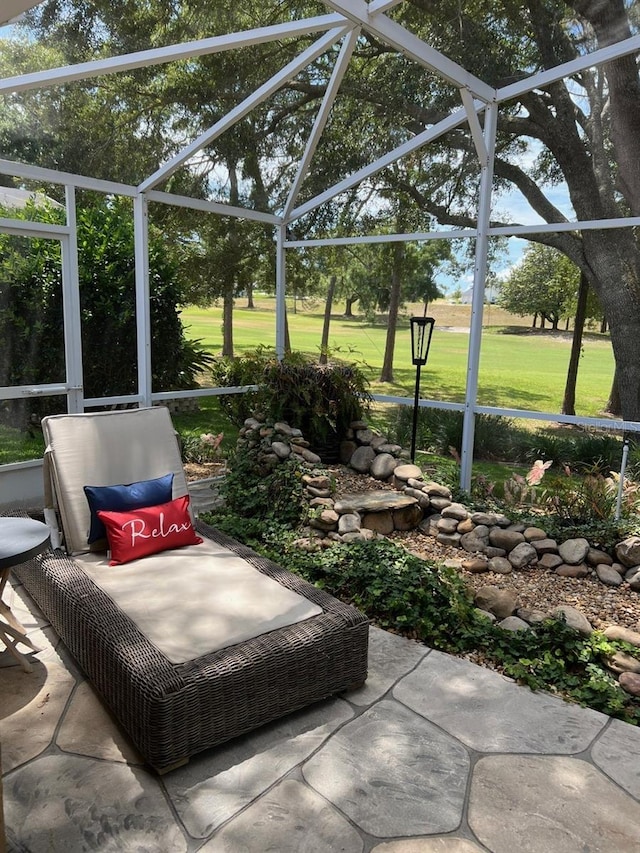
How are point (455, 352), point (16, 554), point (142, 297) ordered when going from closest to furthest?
point (16, 554)
point (142, 297)
point (455, 352)

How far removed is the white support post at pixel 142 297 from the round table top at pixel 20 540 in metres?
2.52

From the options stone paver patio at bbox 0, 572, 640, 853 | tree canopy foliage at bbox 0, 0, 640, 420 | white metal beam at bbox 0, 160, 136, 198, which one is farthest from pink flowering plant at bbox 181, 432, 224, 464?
stone paver patio at bbox 0, 572, 640, 853

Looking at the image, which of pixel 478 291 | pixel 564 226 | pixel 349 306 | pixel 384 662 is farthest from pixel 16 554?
pixel 349 306

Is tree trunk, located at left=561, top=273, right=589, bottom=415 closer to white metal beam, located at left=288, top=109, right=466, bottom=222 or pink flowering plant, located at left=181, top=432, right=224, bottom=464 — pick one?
white metal beam, located at left=288, top=109, right=466, bottom=222

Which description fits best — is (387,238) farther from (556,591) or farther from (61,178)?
(556,591)

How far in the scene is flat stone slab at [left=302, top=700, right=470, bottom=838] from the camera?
6.59 feet

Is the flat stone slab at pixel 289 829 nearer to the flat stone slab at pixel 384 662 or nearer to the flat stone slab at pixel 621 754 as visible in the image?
the flat stone slab at pixel 384 662

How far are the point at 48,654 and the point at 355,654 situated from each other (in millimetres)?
1555

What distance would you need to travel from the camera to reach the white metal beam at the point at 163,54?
3592mm

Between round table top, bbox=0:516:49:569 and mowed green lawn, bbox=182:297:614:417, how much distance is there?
3.72 m

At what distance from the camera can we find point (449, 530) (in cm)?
455

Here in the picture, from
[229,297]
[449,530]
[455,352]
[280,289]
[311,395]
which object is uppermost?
[280,289]

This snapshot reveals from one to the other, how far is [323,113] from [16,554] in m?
4.26

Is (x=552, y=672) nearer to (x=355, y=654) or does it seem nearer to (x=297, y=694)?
(x=355, y=654)
